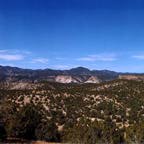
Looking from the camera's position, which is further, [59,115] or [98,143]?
A: [59,115]

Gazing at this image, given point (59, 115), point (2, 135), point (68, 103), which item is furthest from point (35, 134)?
point (68, 103)

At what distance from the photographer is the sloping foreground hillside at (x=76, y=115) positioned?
74.6 m

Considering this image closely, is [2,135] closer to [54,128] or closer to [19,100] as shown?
[54,128]

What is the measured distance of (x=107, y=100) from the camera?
154 metres

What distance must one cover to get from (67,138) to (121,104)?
74.4m

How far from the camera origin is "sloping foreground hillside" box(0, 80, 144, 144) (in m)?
74.6

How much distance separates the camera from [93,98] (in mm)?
156750

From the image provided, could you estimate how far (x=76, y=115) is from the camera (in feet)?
429

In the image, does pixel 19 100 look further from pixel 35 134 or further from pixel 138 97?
pixel 35 134

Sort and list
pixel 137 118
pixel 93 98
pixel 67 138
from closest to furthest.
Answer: pixel 67 138 → pixel 137 118 → pixel 93 98

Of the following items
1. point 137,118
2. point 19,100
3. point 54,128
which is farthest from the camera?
point 19,100

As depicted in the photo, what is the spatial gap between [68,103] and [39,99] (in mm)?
12218

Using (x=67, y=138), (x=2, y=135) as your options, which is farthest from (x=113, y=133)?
(x=2, y=135)

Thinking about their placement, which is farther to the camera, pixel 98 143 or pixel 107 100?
pixel 107 100
